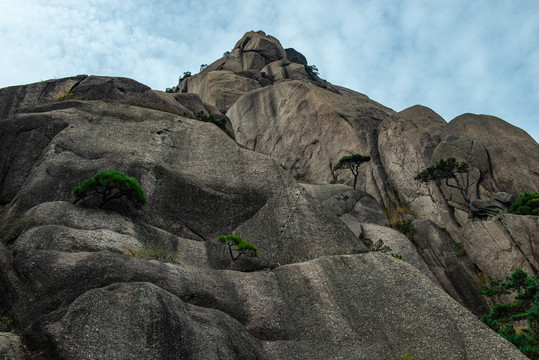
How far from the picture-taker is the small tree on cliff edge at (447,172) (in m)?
32.8

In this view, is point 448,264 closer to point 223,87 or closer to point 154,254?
point 154,254

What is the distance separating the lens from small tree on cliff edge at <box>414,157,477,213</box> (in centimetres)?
3281

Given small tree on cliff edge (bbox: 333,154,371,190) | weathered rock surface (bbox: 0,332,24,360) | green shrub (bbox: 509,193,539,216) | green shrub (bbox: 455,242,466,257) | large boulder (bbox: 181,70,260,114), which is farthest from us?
large boulder (bbox: 181,70,260,114)

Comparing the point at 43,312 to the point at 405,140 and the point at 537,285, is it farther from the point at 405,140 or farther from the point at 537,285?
the point at 405,140

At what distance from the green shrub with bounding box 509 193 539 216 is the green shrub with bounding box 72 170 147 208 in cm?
2644

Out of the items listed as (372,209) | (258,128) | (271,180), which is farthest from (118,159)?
(258,128)

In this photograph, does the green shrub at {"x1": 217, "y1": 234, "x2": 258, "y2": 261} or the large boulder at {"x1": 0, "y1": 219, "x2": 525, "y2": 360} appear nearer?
the large boulder at {"x1": 0, "y1": 219, "x2": 525, "y2": 360}

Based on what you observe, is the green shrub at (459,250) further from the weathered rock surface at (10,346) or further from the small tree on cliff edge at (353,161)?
the weathered rock surface at (10,346)

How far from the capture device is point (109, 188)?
16125mm

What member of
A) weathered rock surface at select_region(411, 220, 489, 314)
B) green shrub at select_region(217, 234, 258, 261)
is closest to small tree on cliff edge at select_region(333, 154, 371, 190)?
weathered rock surface at select_region(411, 220, 489, 314)

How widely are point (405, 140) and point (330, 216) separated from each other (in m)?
24.6

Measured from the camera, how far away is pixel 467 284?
84.3 ft

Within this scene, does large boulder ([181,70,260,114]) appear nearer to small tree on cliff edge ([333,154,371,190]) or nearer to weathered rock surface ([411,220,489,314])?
small tree on cliff edge ([333,154,371,190])

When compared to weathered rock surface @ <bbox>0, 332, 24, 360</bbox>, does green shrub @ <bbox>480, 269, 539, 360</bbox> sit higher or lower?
lower
